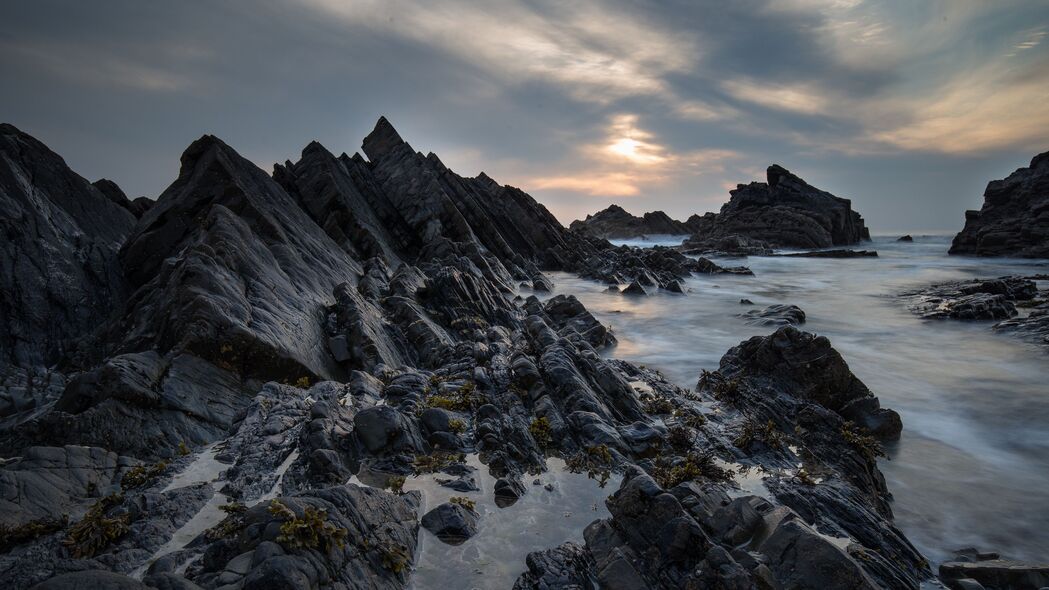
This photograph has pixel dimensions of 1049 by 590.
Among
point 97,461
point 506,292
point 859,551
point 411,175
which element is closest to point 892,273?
point 506,292

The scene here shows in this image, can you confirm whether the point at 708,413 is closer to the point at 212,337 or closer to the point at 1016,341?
the point at 212,337

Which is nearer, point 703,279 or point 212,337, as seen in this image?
point 212,337

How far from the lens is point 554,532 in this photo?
24.5ft

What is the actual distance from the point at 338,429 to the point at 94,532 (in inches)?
147

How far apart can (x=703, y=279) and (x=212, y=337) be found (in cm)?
4506

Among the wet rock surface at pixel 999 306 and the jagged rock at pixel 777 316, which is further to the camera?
the jagged rock at pixel 777 316

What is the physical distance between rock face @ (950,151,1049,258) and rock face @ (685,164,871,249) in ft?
83.0

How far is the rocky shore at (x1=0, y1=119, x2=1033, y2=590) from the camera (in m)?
5.87

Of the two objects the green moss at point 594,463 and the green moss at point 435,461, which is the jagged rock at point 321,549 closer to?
the green moss at point 435,461

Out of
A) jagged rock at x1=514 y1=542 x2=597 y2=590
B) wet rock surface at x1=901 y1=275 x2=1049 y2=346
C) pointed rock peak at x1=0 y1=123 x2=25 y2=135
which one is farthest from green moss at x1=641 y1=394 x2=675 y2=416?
pointed rock peak at x1=0 y1=123 x2=25 y2=135

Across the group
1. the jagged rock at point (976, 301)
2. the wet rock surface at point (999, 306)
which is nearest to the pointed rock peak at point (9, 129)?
the wet rock surface at point (999, 306)

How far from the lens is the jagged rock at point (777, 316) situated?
25578mm

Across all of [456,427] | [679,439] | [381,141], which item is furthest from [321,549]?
[381,141]

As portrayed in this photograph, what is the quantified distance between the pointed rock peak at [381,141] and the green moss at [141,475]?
44.2 metres
